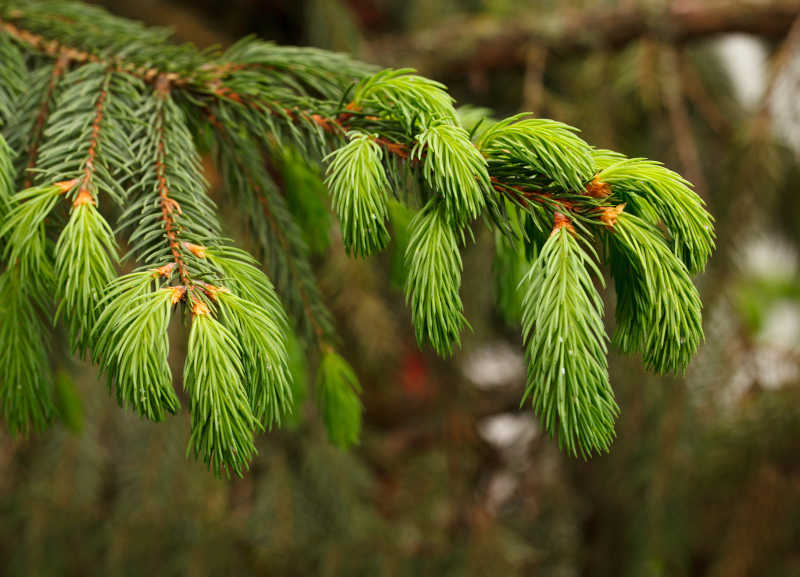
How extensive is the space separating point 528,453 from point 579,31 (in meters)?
0.92

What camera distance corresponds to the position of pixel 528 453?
154 centimetres

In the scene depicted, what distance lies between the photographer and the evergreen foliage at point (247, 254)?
1.35 ft

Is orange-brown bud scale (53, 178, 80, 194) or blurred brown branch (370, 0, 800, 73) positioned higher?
blurred brown branch (370, 0, 800, 73)

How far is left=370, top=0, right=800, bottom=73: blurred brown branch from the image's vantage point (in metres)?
1.34

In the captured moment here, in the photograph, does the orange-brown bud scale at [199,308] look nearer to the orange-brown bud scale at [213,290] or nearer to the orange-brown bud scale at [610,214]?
the orange-brown bud scale at [213,290]

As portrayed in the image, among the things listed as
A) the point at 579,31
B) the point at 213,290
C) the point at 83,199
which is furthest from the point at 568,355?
the point at 579,31

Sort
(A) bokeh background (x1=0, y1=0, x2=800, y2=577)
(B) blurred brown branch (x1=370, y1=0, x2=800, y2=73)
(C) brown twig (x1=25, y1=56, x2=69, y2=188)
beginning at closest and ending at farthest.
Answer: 1. (C) brown twig (x1=25, y1=56, x2=69, y2=188)
2. (A) bokeh background (x1=0, y1=0, x2=800, y2=577)
3. (B) blurred brown branch (x1=370, y1=0, x2=800, y2=73)

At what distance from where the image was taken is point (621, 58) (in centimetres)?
141

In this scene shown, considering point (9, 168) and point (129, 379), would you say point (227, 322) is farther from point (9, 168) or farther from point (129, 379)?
point (9, 168)

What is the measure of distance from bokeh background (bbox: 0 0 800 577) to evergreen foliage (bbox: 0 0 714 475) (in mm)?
571

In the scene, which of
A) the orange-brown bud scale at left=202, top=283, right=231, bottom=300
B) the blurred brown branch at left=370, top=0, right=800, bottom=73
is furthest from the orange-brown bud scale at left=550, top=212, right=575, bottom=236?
the blurred brown branch at left=370, top=0, right=800, bottom=73

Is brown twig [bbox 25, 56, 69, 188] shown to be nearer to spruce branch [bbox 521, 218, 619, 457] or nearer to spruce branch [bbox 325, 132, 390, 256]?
spruce branch [bbox 325, 132, 390, 256]

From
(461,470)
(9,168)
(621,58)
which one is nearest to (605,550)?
(461,470)

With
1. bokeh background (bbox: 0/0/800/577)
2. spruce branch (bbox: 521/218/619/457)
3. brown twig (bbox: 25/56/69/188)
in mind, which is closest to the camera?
spruce branch (bbox: 521/218/619/457)
